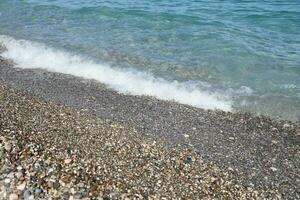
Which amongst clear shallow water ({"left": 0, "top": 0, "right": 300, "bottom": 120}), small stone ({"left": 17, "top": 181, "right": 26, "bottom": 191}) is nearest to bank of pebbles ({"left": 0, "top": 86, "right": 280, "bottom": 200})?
small stone ({"left": 17, "top": 181, "right": 26, "bottom": 191})

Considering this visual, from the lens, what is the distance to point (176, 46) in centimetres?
1986

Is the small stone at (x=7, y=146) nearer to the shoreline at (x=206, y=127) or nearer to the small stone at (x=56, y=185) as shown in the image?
the small stone at (x=56, y=185)

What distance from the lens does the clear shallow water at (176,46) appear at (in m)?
15.8

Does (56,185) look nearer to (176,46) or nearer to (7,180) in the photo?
(7,180)

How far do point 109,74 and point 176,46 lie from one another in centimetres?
416

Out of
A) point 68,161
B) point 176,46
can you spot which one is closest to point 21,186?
point 68,161

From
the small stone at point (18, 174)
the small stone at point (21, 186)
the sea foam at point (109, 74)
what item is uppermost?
the small stone at point (18, 174)

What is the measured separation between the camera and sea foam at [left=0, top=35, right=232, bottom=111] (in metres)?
15.2

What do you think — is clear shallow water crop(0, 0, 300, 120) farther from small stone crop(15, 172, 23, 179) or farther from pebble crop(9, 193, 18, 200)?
pebble crop(9, 193, 18, 200)

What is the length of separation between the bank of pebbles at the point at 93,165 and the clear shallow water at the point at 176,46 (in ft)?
15.3

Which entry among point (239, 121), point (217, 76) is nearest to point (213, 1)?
point (217, 76)

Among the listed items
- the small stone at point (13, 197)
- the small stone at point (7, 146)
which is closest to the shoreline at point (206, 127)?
the small stone at point (7, 146)

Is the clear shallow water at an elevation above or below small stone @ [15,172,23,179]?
below

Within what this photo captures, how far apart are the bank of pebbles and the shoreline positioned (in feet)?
1.96
